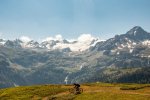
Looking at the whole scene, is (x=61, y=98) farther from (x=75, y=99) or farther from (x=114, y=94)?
(x=114, y=94)

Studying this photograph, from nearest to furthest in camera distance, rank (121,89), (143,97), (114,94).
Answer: (143,97)
(114,94)
(121,89)

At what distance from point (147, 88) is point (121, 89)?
1005 cm

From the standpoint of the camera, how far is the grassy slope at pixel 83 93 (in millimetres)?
98344

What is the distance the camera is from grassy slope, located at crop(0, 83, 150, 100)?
323 feet

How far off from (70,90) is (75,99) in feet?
46.9

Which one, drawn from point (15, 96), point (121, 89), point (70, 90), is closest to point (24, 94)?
point (15, 96)

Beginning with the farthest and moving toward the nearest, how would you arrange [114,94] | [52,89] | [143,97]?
[52,89]
[114,94]
[143,97]

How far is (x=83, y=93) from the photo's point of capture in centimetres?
10981

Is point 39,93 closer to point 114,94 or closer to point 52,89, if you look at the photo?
point 52,89

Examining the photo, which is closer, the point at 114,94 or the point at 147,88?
the point at 114,94

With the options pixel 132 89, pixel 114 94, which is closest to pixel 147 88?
pixel 132 89

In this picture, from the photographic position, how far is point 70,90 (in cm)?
11638

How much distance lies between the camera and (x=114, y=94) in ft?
332

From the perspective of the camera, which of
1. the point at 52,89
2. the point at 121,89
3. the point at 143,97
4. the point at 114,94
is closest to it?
the point at 143,97
